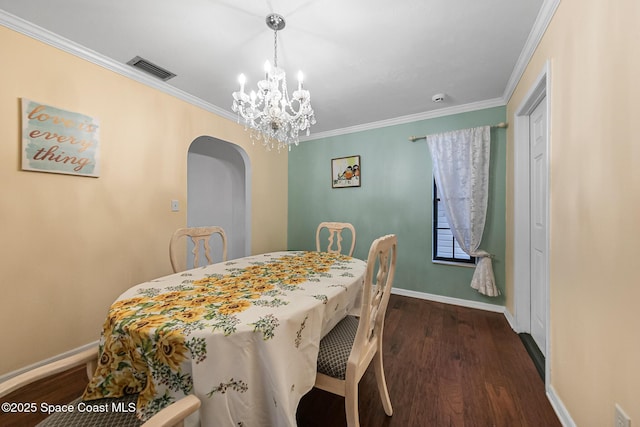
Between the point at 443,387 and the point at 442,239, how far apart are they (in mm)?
1871

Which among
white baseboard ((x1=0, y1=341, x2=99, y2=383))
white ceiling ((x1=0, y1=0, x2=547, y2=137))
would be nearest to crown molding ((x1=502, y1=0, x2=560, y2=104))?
white ceiling ((x1=0, y1=0, x2=547, y2=137))

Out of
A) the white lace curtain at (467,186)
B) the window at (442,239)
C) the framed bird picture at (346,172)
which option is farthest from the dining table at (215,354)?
the framed bird picture at (346,172)

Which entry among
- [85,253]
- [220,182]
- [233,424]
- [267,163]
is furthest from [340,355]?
[220,182]

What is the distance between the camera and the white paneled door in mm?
1857

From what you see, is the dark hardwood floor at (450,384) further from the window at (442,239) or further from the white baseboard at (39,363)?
the white baseboard at (39,363)

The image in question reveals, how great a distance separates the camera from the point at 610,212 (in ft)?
3.10

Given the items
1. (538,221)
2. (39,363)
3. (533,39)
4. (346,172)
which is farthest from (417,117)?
(39,363)

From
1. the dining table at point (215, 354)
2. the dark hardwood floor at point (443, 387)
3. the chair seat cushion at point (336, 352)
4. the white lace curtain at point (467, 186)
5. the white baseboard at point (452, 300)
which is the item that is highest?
the white lace curtain at point (467, 186)

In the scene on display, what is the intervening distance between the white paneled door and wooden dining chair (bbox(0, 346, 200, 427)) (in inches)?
94.0

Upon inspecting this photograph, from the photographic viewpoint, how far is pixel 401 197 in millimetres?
3195

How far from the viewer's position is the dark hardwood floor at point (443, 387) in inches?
50.8

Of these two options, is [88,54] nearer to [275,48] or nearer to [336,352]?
[275,48]

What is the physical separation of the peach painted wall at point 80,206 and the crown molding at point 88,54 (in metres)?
0.04

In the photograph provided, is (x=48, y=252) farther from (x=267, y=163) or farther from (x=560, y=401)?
(x=560, y=401)
